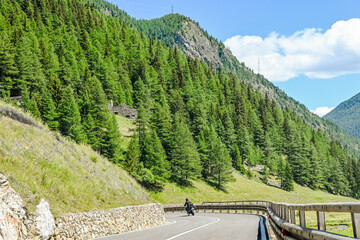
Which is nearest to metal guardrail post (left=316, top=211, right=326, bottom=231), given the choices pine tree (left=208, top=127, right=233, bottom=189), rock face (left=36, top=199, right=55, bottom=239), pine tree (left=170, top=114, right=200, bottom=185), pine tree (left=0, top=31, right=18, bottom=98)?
rock face (left=36, top=199, right=55, bottom=239)

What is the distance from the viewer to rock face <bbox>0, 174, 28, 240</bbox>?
9258mm

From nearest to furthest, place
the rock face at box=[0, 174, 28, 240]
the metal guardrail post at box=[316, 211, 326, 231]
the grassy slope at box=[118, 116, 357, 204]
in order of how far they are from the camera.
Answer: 1. the metal guardrail post at box=[316, 211, 326, 231]
2. the rock face at box=[0, 174, 28, 240]
3. the grassy slope at box=[118, 116, 357, 204]

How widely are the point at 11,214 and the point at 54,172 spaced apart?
632cm

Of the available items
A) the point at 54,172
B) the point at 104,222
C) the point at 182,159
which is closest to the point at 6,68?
the point at 182,159

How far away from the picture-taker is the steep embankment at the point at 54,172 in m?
13.1

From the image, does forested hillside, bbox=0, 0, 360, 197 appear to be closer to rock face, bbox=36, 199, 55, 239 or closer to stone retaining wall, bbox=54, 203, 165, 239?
stone retaining wall, bbox=54, 203, 165, 239

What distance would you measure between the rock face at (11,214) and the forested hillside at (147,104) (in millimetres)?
41833

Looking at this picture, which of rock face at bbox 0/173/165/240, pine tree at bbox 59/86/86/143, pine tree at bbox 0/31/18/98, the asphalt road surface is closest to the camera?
rock face at bbox 0/173/165/240

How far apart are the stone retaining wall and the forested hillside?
31.7 m

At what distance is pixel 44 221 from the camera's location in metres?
11.5

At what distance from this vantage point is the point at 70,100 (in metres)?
61.6

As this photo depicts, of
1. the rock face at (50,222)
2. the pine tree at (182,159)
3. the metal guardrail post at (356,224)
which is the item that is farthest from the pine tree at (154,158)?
the metal guardrail post at (356,224)

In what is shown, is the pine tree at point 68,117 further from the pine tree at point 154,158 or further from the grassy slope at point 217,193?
the grassy slope at point 217,193

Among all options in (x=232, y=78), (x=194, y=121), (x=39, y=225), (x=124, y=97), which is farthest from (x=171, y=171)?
(x=232, y=78)
